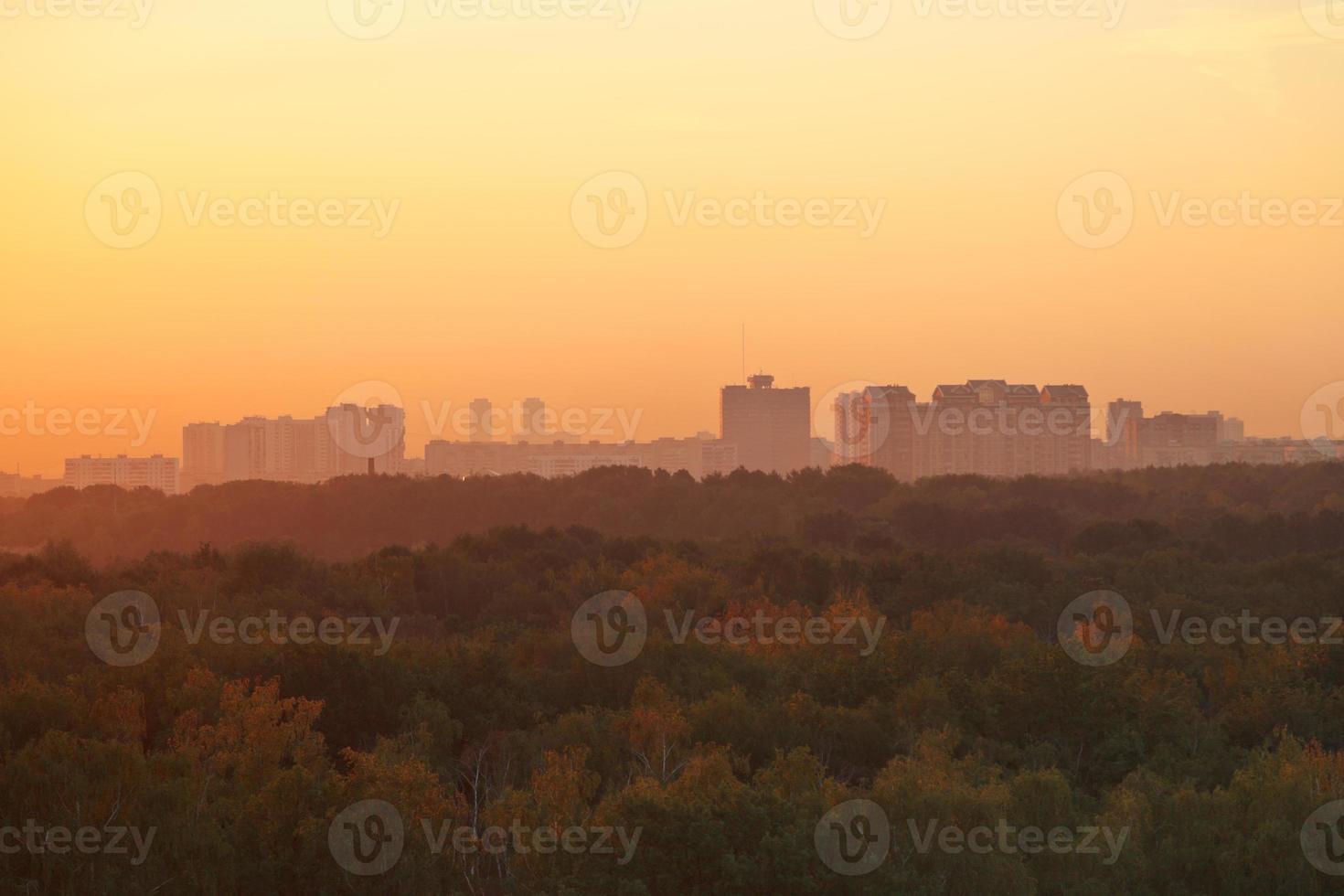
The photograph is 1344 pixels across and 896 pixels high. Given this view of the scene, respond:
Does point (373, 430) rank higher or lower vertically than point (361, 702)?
higher

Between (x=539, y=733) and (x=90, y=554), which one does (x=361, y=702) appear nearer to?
(x=539, y=733)

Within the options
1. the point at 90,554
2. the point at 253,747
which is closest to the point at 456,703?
the point at 253,747
